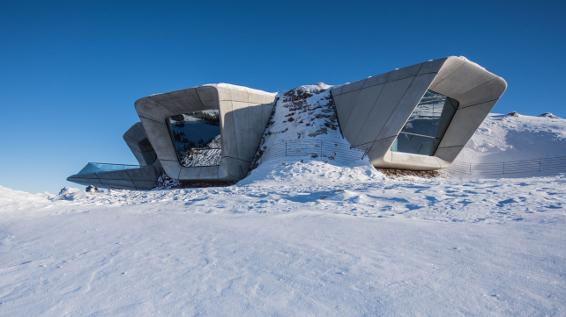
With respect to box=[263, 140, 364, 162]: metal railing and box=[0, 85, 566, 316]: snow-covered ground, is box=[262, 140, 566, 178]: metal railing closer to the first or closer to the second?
box=[263, 140, 364, 162]: metal railing

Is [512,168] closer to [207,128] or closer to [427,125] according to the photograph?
[427,125]

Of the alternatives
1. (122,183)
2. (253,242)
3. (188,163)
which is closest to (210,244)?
(253,242)

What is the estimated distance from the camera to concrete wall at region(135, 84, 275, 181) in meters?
18.7

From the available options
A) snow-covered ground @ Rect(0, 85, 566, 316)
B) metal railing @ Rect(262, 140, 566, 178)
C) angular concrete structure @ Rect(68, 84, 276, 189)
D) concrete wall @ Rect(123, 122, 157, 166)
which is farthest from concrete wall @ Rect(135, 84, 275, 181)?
→ snow-covered ground @ Rect(0, 85, 566, 316)

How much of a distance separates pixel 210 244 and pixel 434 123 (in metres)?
17.8

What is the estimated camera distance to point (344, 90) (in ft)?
64.5

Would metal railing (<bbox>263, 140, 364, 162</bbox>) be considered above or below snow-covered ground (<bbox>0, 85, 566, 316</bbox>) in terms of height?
above

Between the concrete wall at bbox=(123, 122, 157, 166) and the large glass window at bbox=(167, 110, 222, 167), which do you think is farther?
the concrete wall at bbox=(123, 122, 157, 166)

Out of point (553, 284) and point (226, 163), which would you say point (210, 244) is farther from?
point (226, 163)

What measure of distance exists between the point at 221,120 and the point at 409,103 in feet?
33.6

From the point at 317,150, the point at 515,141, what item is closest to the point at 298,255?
the point at 317,150

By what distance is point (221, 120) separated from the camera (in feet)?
60.9

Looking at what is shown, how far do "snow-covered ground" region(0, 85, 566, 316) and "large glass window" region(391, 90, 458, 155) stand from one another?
35.2 ft

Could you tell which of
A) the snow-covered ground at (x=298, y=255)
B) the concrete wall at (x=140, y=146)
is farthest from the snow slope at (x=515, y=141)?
the concrete wall at (x=140, y=146)
